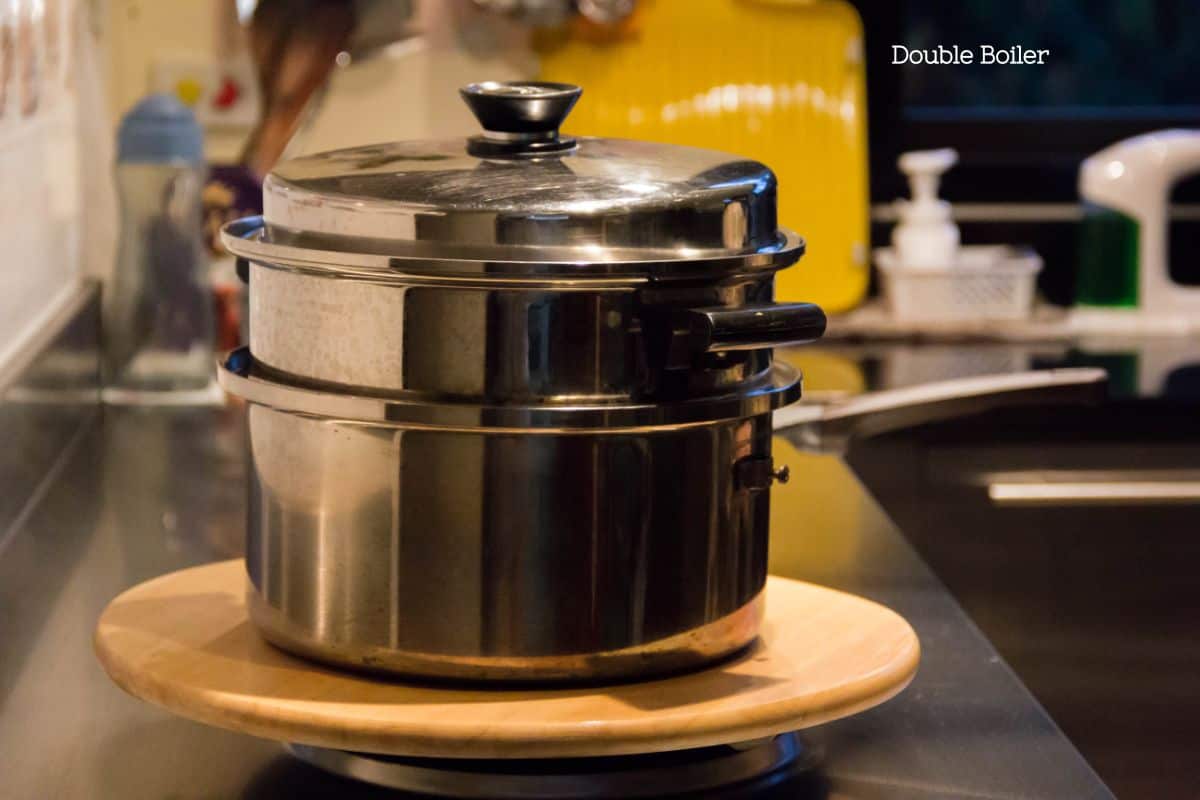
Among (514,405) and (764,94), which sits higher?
(764,94)

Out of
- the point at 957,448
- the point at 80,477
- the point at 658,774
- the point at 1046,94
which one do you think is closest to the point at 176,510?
the point at 80,477

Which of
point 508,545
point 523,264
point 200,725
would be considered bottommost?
point 200,725

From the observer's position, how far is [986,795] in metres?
0.69

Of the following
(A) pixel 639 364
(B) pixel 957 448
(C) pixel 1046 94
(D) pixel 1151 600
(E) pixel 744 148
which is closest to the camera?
(A) pixel 639 364

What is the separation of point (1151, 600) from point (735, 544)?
79cm

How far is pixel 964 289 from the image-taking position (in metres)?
1.91

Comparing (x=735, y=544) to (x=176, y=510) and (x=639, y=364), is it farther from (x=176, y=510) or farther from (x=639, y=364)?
(x=176, y=510)

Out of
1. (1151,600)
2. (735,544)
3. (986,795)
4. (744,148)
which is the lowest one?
(1151,600)

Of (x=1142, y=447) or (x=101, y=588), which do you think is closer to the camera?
(x=101, y=588)

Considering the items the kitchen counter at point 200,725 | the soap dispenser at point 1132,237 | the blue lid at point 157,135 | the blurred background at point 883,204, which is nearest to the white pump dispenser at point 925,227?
the blurred background at point 883,204

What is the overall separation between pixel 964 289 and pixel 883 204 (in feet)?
A: 0.77

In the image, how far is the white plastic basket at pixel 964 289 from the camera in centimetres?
190

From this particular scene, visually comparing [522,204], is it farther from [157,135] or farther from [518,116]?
[157,135]

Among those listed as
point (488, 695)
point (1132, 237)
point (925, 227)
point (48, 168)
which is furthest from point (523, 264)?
point (1132, 237)
